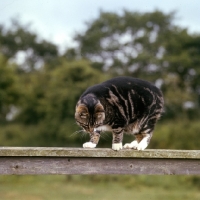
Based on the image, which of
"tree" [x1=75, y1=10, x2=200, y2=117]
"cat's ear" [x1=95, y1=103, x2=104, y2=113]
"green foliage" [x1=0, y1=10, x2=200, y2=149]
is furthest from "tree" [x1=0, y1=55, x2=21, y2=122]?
"cat's ear" [x1=95, y1=103, x2=104, y2=113]

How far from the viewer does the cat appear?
2.99 meters

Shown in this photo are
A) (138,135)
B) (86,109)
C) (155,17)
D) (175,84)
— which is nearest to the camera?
(86,109)

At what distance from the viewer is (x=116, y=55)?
54.0 ft

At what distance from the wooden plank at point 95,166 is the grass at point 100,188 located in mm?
6954

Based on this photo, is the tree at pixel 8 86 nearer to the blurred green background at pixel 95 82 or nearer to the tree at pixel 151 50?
the blurred green background at pixel 95 82

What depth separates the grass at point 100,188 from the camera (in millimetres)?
9500

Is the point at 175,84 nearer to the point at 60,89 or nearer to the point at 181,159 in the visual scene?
the point at 60,89

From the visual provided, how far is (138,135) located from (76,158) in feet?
3.52

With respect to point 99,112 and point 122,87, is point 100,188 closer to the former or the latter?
point 122,87

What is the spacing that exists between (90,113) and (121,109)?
0.22 metres

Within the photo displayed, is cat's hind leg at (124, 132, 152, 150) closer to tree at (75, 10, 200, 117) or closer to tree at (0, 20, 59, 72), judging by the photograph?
tree at (75, 10, 200, 117)

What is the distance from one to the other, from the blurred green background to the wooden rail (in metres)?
7.16

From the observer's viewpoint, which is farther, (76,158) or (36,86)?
(36,86)

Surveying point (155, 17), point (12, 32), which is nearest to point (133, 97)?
point (155, 17)
